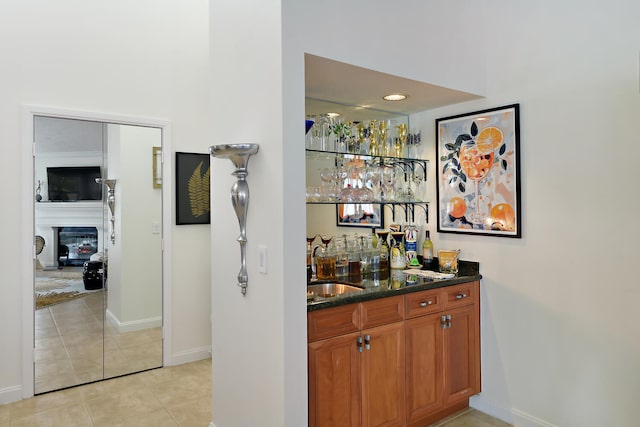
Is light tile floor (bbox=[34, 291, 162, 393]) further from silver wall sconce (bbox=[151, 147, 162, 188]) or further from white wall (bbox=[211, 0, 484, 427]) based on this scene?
white wall (bbox=[211, 0, 484, 427])

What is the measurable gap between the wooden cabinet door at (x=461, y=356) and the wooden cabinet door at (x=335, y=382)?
2.49 ft

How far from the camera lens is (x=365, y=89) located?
Result: 2.59m

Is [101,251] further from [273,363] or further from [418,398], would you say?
[418,398]

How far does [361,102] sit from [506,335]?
1.79 meters

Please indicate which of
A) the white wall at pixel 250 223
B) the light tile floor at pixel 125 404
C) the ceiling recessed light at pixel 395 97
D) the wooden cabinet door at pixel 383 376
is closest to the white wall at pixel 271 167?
the white wall at pixel 250 223

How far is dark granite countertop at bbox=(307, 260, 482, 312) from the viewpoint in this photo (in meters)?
2.14

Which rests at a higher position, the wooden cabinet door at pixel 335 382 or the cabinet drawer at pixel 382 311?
the cabinet drawer at pixel 382 311

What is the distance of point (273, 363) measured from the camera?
203 cm

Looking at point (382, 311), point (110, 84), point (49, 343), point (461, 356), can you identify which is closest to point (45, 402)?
point (49, 343)

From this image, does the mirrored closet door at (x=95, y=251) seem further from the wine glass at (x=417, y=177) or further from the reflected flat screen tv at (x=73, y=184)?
the wine glass at (x=417, y=177)

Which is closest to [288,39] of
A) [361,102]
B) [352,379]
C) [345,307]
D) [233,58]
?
[233,58]

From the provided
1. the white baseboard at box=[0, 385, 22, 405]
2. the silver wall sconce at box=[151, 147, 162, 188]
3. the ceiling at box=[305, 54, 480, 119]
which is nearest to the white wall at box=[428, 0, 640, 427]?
the ceiling at box=[305, 54, 480, 119]

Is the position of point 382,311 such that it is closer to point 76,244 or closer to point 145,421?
point 145,421

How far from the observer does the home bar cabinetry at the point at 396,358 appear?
2115 mm
